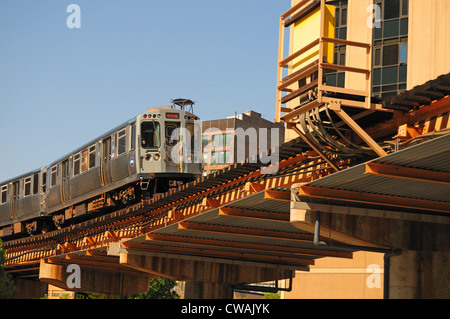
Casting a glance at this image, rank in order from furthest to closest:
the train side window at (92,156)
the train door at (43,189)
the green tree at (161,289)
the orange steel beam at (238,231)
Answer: the green tree at (161,289) < the train door at (43,189) < the train side window at (92,156) < the orange steel beam at (238,231)

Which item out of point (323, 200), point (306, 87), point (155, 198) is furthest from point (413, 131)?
point (155, 198)

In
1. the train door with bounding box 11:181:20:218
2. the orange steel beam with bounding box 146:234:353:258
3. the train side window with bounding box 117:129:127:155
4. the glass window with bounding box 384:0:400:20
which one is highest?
the glass window with bounding box 384:0:400:20

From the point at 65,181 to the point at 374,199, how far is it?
22.2m

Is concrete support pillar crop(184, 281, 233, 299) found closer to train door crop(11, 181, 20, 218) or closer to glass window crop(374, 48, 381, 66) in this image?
train door crop(11, 181, 20, 218)

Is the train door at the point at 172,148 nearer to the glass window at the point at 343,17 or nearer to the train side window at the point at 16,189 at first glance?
the train side window at the point at 16,189

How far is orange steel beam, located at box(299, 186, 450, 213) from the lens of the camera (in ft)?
55.7

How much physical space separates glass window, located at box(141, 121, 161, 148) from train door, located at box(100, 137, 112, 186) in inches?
109

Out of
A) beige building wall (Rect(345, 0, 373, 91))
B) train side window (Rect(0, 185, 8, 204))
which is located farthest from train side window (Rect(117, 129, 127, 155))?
beige building wall (Rect(345, 0, 373, 91))

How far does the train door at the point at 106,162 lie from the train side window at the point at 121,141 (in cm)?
95

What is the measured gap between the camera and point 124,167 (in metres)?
29.4

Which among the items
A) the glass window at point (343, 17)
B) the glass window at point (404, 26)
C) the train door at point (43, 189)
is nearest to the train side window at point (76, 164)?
the train door at point (43, 189)

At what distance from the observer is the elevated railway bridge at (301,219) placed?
48.2 feet

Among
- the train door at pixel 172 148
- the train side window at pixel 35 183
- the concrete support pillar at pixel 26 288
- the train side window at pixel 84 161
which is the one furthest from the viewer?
the concrete support pillar at pixel 26 288

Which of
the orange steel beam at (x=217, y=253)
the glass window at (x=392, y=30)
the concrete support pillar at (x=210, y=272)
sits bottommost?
the concrete support pillar at (x=210, y=272)
